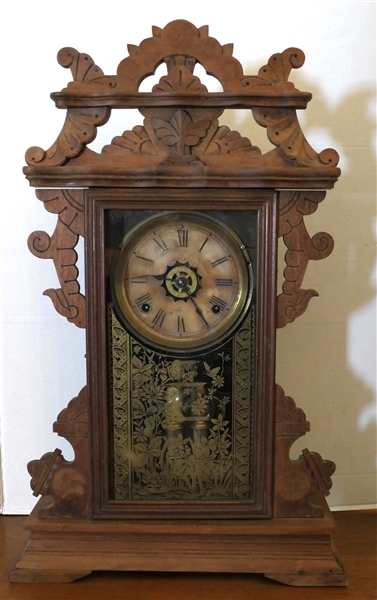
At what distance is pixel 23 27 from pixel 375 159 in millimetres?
894

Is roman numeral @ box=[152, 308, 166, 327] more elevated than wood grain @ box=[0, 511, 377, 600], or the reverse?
roman numeral @ box=[152, 308, 166, 327]

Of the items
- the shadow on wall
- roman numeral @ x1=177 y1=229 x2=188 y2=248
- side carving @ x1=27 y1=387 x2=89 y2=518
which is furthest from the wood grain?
roman numeral @ x1=177 y1=229 x2=188 y2=248

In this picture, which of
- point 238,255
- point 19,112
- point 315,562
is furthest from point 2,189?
point 315,562

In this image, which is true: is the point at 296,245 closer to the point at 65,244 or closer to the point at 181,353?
the point at 181,353

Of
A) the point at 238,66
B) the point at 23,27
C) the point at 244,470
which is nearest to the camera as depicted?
the point at 238,66

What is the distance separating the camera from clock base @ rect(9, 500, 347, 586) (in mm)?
1393

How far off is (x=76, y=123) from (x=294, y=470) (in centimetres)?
81

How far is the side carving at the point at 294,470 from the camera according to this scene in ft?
4.62

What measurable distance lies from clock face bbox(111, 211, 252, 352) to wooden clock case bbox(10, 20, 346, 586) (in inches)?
1.5

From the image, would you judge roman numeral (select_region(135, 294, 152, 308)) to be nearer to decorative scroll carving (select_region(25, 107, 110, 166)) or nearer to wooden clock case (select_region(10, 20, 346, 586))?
wooden clock case (select_region(10, 20, 346, 586))

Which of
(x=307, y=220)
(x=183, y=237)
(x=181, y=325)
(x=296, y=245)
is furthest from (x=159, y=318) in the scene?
(x=307, y=220)

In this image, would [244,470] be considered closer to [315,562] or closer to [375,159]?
[315,562]

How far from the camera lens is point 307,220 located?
1.69m

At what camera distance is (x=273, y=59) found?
4.35ft
